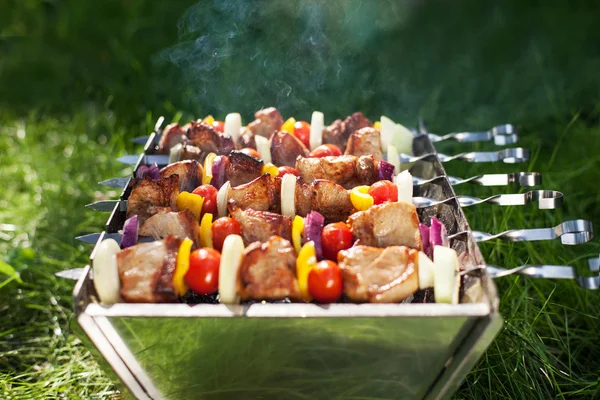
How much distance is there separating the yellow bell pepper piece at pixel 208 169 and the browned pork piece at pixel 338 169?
0.49m

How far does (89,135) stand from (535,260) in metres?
4.16

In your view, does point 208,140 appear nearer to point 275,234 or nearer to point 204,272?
point 275,234

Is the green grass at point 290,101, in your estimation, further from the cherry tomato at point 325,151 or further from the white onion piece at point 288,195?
the white onion piece at point 288,195

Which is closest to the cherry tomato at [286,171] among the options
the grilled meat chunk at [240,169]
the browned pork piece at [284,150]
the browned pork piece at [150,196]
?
the grilled meat chunk at [240,169]

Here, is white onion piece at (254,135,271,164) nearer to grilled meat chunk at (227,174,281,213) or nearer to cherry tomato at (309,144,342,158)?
cherry tomato at (309,144,342,158)

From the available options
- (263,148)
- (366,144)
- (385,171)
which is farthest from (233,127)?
(385,171)

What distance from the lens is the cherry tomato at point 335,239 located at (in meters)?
2.71

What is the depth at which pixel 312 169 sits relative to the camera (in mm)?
3279

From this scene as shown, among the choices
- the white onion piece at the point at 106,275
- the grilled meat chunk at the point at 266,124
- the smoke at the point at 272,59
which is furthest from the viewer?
the smoke at the point at 272,59

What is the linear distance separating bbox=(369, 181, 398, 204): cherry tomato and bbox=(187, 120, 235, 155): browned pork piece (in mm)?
1034

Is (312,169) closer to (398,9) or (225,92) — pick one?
(225,92)

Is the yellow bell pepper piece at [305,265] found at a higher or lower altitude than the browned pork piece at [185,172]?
lower

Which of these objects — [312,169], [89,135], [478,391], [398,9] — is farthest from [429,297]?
[398,9]

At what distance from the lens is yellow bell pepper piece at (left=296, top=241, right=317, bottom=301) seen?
97.7 inches
